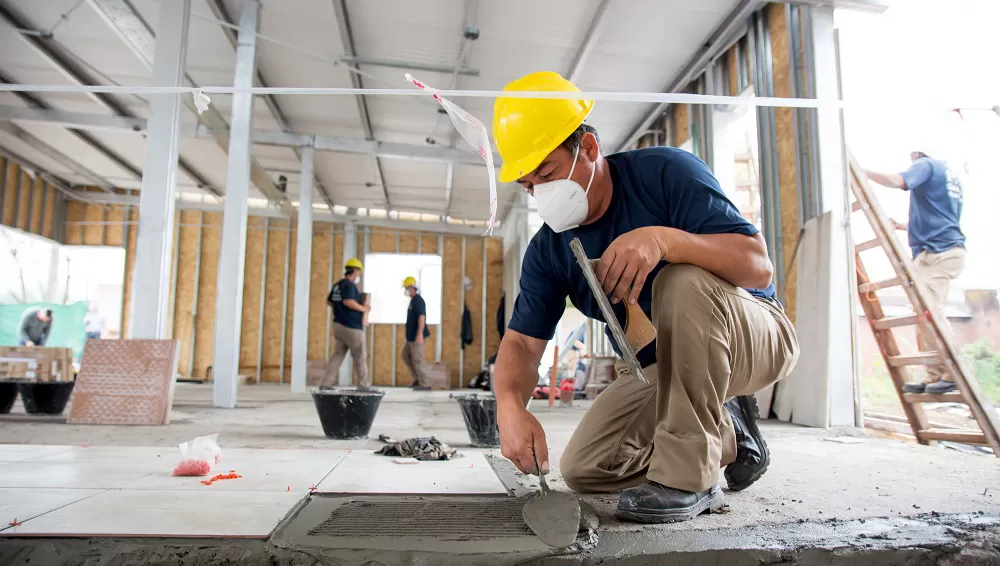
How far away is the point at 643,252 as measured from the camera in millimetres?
1338

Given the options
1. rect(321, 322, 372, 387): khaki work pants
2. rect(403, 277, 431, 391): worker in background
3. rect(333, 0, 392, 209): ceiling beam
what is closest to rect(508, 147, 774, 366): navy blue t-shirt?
rect(333, 0, 392, 209): ceiling beam

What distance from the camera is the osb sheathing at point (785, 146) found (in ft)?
15.1

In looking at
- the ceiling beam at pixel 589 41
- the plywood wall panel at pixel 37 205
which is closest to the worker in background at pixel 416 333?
the ceiling beam at pixel 589 41

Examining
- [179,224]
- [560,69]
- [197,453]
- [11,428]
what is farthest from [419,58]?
[179,224]

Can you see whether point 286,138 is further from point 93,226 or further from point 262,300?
point 93,226

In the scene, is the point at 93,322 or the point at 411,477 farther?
the point at 93,322

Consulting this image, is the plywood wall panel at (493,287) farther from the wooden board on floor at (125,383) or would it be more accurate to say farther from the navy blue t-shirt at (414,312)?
the wooden board on floor at (125,383)

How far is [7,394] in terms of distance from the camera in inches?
162

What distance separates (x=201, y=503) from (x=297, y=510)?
0.25 m

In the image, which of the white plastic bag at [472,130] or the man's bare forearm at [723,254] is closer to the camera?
the man's bare forearm at [723,254]

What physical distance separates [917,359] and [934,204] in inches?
44.4

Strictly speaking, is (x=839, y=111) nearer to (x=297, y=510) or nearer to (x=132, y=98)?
(x=297, y=510)

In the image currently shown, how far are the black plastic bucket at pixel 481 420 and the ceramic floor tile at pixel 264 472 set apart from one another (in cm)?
67

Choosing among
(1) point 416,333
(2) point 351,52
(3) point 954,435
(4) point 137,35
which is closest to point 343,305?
(1) point 416,333
